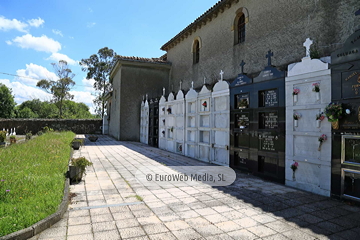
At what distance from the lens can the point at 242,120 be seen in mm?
7242

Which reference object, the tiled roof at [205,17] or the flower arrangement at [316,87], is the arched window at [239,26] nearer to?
the tiled roof at [205,17]

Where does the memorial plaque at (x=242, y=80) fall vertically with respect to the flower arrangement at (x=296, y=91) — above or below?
above

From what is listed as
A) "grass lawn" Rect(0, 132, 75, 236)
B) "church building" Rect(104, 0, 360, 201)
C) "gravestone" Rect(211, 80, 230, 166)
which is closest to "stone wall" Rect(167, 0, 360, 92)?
"church building" Rect(104, 0, 360, 201)

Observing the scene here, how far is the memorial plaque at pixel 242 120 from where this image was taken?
7.04 m

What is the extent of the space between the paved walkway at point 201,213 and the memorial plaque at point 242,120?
6.34ft

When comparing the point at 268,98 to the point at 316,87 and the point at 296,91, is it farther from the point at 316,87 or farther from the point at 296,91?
the point at 316,87

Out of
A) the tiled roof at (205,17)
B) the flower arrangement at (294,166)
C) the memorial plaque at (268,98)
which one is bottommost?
the flower arrangement at (294,166)

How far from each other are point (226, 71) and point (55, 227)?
897cm

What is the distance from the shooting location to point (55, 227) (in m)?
3.28

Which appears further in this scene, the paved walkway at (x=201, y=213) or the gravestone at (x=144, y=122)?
the gravestone at (x=144, y=122)

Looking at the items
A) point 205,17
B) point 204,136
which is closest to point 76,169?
point 204,136

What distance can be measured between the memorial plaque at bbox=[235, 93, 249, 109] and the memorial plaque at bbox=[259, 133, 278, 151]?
1097 millimetres

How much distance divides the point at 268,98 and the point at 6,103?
42.2m

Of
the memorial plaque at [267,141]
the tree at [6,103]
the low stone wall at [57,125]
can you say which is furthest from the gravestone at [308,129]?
the tree at [6,103]
